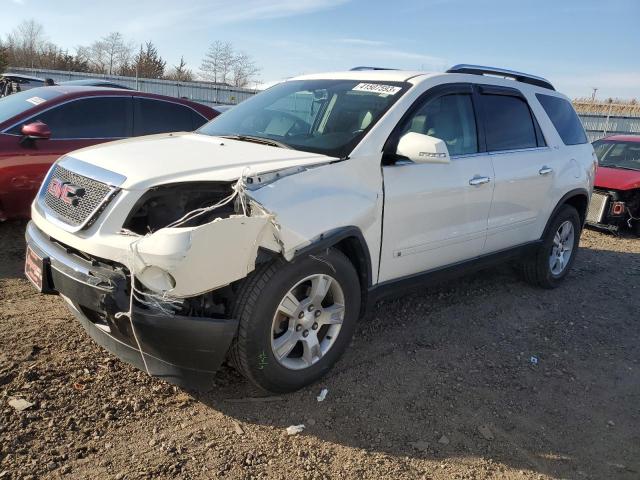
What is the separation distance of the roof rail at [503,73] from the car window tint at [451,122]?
37cm

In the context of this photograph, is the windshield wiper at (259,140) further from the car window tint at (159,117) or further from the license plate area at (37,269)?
the car window tint at (159,117)

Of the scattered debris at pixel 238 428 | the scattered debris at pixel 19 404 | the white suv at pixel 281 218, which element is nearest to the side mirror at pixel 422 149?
the white suv at pixel 281 218

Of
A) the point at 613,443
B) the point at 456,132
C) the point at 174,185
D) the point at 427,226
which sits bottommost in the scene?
the point at 613,443

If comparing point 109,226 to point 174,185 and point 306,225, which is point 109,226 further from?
point 306,225

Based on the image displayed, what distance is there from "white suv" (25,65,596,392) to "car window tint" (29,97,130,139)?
2369 mm

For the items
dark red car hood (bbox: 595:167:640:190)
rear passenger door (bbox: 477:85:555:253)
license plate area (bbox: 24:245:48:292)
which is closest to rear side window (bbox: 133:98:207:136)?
license plate area (bbox: 24:245:48:292)

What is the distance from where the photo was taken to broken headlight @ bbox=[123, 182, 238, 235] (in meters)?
2.88

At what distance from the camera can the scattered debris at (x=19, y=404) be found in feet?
9.33

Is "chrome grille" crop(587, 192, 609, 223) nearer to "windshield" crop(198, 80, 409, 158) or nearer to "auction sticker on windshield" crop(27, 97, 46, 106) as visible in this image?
"windshield" crop(198, 80, 409, 158)

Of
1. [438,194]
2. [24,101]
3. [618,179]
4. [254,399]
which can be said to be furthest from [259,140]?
[618,179]

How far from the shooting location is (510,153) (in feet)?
15.0

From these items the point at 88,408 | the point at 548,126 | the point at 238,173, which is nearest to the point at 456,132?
the point at 548,126

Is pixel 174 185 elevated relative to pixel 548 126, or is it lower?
lower

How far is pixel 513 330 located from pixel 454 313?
487 millimetres
